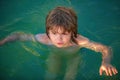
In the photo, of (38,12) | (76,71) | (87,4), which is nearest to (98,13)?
(87,4)

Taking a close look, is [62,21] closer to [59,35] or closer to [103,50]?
[59,35]

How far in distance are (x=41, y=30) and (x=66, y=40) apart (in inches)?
41.5

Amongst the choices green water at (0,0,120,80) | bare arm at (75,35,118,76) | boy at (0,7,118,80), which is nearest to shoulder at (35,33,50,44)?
boy at (0,7,118,80)

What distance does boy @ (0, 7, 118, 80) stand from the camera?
2.24 metres

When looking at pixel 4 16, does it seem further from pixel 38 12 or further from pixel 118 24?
pixel 118 24

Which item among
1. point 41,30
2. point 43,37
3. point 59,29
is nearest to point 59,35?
point 59,29

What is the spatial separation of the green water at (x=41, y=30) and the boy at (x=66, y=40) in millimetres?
184

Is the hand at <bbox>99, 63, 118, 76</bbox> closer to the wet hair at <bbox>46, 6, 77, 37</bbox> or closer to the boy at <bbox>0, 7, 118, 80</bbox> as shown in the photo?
the boy at <bbox>0, 7, 118, 80</bbox>

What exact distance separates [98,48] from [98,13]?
1083mm

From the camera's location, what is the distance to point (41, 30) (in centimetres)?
333

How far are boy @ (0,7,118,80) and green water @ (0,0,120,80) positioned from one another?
184mm

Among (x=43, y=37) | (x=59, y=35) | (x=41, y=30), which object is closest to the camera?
(x=59, y=35)

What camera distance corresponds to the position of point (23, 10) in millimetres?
3582

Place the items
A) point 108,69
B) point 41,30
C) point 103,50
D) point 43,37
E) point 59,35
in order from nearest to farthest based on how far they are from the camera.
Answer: point 108,69
point 59,35
point 103,50
point 43,37
point 41,30
